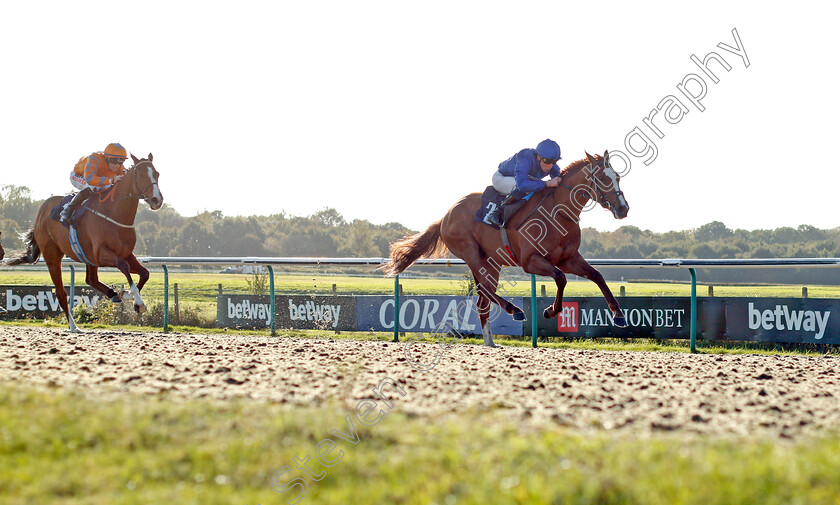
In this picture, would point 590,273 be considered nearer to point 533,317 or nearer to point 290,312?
point 533,317

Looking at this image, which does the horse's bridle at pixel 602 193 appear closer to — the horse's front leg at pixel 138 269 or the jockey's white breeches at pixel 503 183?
the jockey's white breeches at pixel 503 183

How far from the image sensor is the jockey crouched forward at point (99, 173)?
411 inches

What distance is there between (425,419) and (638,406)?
1.48m

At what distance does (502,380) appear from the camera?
591 cm

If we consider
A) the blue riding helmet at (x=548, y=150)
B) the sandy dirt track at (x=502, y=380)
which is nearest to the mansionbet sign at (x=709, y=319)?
the sandy dirt track at (x=502, y=380)

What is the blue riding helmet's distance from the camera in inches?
350

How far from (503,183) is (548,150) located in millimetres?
714

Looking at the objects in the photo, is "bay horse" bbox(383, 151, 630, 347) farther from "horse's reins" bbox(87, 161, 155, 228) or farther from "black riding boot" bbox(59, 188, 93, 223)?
"black riding boot" bbox(59, 188, 93, 223)

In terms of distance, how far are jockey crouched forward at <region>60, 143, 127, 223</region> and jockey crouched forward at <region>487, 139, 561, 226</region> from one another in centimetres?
549

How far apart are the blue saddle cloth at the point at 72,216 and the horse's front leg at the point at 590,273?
668 cm

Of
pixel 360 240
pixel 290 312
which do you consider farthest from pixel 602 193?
pixel 360 240

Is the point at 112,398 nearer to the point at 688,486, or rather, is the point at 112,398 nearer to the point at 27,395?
the point at 27,395

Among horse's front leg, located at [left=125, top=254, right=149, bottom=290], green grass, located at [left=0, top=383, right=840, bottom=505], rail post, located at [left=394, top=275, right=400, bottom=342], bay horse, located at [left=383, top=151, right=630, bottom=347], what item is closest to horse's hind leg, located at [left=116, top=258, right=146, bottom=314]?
horse's front leg, located at [left=125, top=254, right=149, bottom=290]

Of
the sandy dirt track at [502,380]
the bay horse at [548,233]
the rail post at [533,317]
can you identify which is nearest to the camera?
the sandy dirt track at [502,380]
